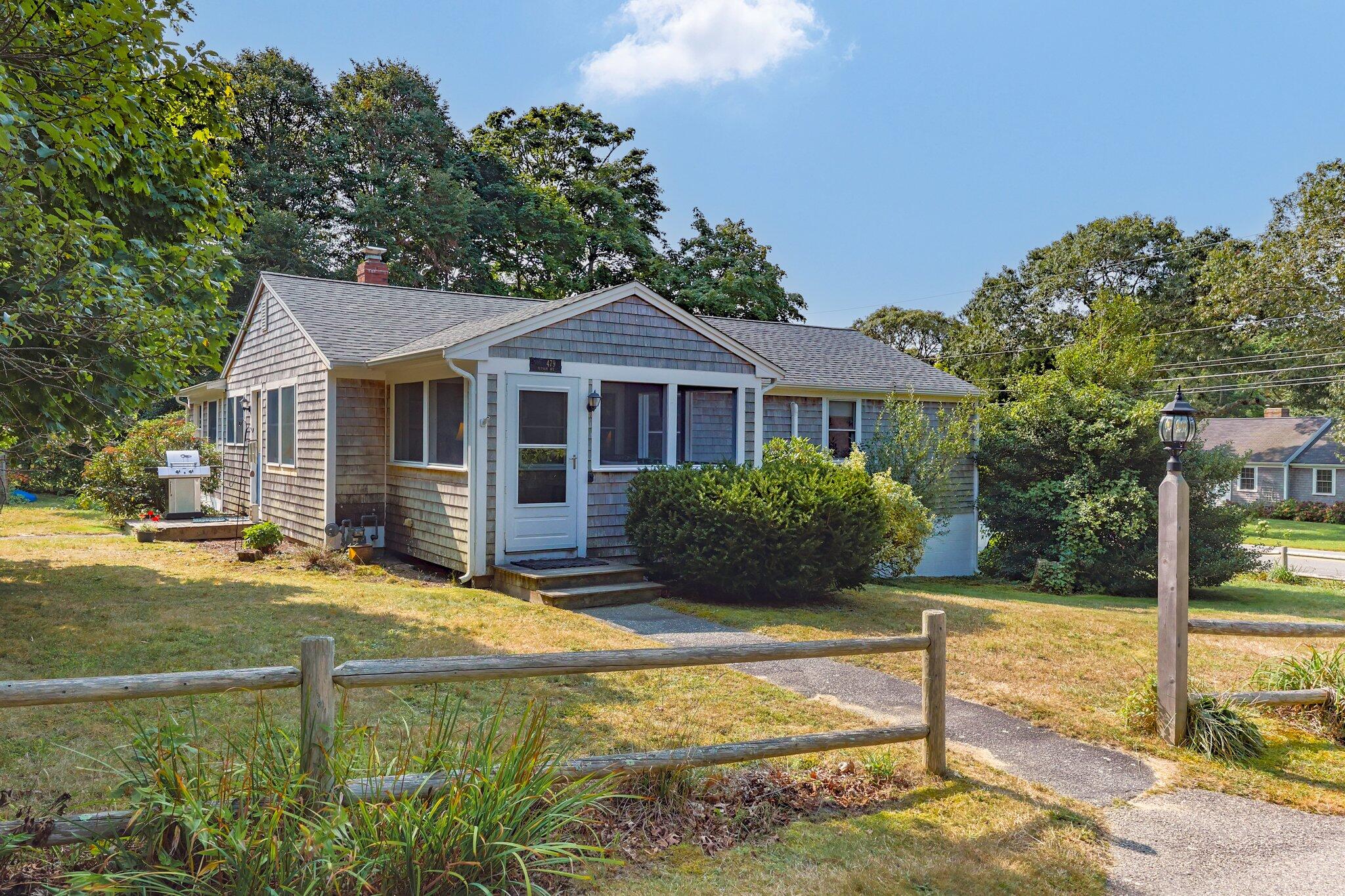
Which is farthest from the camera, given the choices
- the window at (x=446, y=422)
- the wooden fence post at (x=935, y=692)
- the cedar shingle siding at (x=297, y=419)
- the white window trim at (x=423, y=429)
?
the cedar shingle siding at (x=297, y=419)

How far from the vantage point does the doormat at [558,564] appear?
10.3 metres

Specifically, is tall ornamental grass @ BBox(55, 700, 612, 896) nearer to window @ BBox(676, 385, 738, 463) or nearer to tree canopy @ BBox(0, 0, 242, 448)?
tree canopy @ BBox(0, 0, 242, 448)

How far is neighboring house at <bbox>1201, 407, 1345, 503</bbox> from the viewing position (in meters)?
37.8

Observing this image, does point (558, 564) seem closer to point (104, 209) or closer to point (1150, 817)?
point (104, 209)

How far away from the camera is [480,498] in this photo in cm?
1038

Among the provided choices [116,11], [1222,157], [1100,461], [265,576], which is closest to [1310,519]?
[1222,157]

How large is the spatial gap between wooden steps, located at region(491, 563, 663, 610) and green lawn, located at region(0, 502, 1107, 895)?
0.97 feet

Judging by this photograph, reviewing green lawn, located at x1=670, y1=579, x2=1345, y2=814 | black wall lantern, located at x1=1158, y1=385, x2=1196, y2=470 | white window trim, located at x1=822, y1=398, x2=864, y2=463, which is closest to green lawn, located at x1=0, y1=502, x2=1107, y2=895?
green lawn, located at x1=670, y1=579, x2=1345, y2=814

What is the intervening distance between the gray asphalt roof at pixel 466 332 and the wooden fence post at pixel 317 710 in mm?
7224

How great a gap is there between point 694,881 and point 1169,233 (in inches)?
1851

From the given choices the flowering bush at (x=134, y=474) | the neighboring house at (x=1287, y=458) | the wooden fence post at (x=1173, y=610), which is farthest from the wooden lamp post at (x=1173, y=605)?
the neighboring house at (x=1287, y=458)

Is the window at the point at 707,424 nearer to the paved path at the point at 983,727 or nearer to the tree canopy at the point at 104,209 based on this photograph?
the paved path at the point at 983,727

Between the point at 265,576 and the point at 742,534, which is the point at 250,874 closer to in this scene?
the point at 742,534

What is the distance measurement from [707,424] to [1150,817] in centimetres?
836
